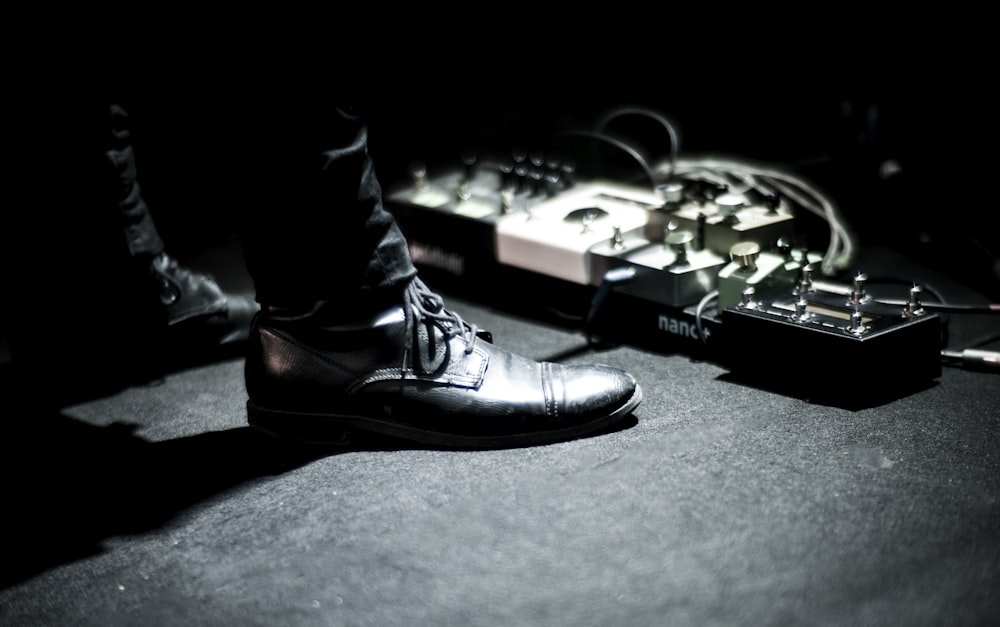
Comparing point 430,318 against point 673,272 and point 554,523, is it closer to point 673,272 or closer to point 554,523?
point 554,523

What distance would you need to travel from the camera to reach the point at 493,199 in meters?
1.90

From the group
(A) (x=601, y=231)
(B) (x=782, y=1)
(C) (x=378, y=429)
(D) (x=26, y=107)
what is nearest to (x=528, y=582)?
(C) (x=378, y=429)

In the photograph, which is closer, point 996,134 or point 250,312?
point 250,312

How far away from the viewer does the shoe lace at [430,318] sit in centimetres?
119

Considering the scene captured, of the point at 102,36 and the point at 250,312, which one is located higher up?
the point at 102,36

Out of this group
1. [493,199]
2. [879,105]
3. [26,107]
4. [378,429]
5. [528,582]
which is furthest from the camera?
[879,105]

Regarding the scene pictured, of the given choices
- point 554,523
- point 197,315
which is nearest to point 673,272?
point 554,523

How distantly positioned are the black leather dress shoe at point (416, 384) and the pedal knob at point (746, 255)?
1.01 feet

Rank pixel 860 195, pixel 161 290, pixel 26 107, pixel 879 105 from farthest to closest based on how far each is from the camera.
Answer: pixel 879 105, pixel 860 195, pixel 161 290, pixel 26 107

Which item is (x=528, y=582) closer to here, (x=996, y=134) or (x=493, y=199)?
(x=493, y=199)

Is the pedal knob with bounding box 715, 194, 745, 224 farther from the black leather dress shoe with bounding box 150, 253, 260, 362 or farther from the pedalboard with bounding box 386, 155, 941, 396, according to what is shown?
the black leather dress shoe with bounding box 150, 253, 260, 362

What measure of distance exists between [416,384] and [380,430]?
0.08m

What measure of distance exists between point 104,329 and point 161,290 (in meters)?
0.11

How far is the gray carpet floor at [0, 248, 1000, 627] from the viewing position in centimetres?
91
